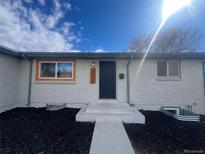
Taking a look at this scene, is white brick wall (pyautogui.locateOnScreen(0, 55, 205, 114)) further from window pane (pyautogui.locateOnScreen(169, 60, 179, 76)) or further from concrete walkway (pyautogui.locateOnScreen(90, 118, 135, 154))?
concrete walkway (pyautogui.locateOnScreen(90, 118, 135, 154))

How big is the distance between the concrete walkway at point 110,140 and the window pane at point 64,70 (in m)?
3.47

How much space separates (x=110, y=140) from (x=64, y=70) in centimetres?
467

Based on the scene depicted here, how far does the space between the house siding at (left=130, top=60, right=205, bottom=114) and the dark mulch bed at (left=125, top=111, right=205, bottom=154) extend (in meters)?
2.17

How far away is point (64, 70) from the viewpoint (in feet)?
21.9

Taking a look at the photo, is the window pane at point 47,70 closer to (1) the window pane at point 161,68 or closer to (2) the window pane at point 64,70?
(2) the window pane at point 64,70

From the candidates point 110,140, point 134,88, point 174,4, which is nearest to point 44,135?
point 110,140

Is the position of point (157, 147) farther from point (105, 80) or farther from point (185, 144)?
point (105, 80)

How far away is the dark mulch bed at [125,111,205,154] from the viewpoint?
277 cm

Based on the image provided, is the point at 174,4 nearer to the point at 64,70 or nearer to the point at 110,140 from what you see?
the point at 64,70

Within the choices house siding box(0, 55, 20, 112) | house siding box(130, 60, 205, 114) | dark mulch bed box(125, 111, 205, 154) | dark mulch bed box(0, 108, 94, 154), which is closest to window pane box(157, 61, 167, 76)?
house siding box(130, 60, 205, 114)

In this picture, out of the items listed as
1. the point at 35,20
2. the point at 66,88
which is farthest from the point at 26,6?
the point at 66,88

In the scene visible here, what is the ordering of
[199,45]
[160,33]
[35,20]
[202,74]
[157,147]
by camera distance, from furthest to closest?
[160,33], [199,45], [35,20], [202,74], [157,147]

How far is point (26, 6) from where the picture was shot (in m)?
6.64

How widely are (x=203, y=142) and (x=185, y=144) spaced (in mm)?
598
